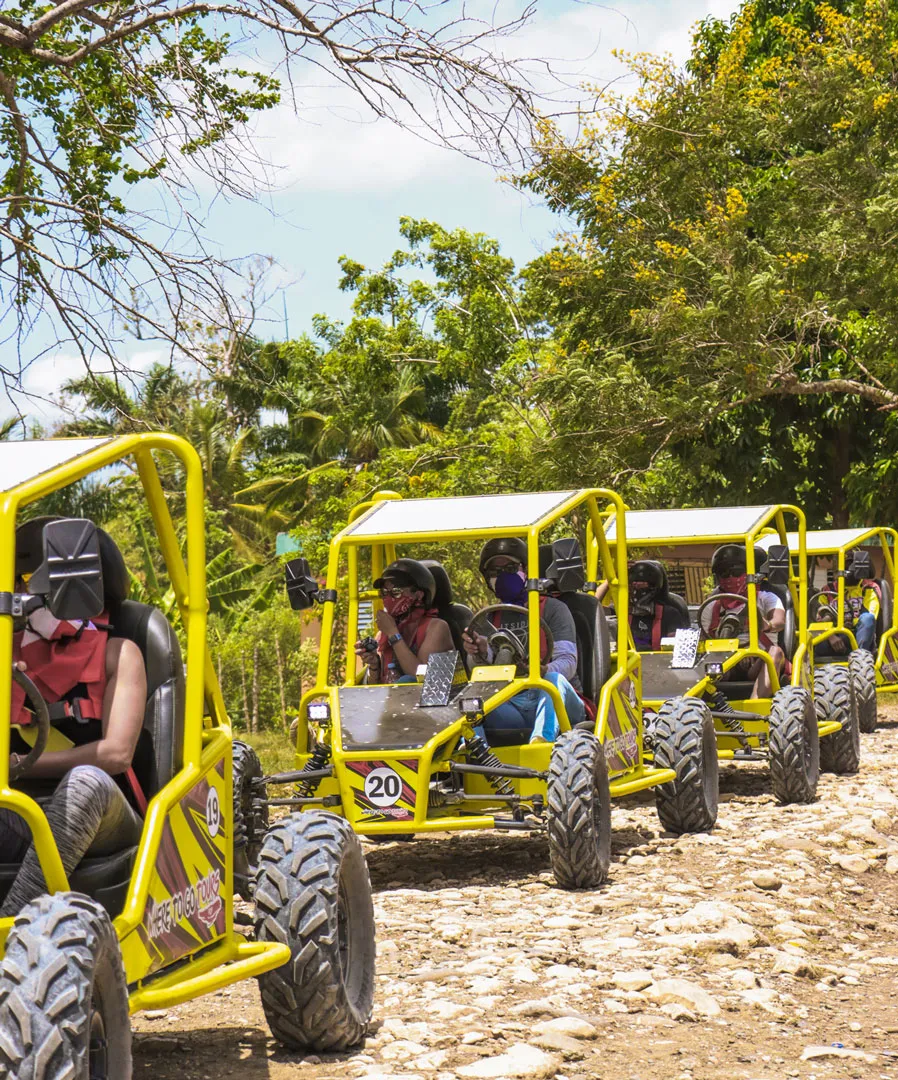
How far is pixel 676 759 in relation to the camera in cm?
971

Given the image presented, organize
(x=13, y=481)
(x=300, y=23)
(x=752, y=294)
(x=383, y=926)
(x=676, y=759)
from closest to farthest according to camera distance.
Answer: (x=13, y=481) → (x=383, y=926) → (x=300, y=23) → (x=676, y=759) → (x=752, y=294)

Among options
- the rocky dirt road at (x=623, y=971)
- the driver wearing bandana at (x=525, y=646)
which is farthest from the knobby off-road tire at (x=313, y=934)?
the driver wearing bandana at (x=525, y=646)

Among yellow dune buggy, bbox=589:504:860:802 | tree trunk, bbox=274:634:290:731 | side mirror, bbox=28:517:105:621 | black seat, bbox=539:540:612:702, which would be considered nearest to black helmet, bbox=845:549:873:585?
yellow dune buggy, bbox=589:504:860:802

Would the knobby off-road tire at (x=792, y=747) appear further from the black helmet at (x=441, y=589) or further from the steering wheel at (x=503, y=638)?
the black helmet at (x=441, y=589)

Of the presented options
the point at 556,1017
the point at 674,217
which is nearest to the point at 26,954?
the point at 556,1017

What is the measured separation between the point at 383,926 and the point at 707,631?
5.83m

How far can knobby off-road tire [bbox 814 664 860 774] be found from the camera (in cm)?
1266

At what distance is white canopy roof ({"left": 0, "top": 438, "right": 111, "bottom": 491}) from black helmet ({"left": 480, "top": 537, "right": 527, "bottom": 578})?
5.10 meters

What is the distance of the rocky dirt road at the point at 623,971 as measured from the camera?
197 inches

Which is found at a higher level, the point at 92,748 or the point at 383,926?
the point at 92,748

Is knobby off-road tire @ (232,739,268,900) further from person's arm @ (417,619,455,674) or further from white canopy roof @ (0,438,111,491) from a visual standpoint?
white canopy roof @ (0,438,111,491)

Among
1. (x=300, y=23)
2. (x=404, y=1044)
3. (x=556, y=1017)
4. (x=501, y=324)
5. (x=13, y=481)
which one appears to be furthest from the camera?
(x=501, y=324)

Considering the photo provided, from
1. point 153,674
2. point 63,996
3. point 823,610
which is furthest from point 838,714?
point 63,996

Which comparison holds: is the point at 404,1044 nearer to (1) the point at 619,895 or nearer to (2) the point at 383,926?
(2) the point at 383,926
